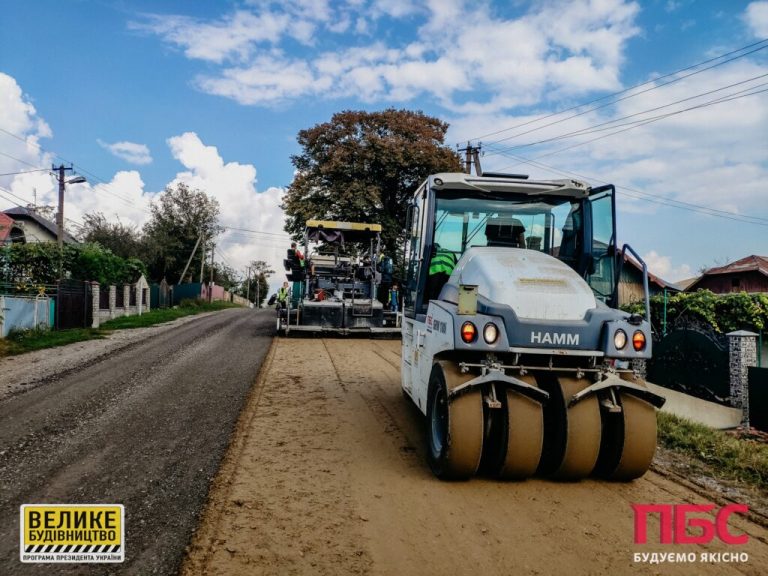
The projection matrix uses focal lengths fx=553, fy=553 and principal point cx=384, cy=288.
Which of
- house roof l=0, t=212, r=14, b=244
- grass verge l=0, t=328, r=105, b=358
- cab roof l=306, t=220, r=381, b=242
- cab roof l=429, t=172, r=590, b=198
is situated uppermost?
house roof l=0, t=212, r=14, b=244

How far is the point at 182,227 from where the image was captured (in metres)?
47.3

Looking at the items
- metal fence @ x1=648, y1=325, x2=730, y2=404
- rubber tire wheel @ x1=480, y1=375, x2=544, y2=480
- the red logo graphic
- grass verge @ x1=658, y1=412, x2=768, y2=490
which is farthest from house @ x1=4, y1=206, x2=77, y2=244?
the red logo graphic

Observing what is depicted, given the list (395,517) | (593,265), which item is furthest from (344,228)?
(395,517)

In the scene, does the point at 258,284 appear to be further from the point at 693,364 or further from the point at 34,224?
the point at 693,364

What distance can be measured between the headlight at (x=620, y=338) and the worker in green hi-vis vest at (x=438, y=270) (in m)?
2.02

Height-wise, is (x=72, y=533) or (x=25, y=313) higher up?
(x=25, y=313)

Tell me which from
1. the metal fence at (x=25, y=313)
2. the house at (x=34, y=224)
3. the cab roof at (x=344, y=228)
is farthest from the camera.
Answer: the house at (x=34, y=224)

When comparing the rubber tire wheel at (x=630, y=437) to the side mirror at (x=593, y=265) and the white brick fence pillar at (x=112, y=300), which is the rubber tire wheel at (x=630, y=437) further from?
the white brick fence pillar at (x=112, y=300)

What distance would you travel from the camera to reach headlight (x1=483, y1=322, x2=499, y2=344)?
14.7ft

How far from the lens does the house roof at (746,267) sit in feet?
76.9

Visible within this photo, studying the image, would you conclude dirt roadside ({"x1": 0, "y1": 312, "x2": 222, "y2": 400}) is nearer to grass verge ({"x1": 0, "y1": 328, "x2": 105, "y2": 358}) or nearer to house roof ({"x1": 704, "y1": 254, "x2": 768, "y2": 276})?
grass verge ({"x1": 0, "y1": 328, "x2": 105, "y2": 358})

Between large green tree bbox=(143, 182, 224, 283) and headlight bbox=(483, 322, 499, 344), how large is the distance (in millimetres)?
43328

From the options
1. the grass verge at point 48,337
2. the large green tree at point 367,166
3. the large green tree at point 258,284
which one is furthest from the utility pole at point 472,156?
the large green tree at point 258,284

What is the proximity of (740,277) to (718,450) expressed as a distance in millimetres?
22785
